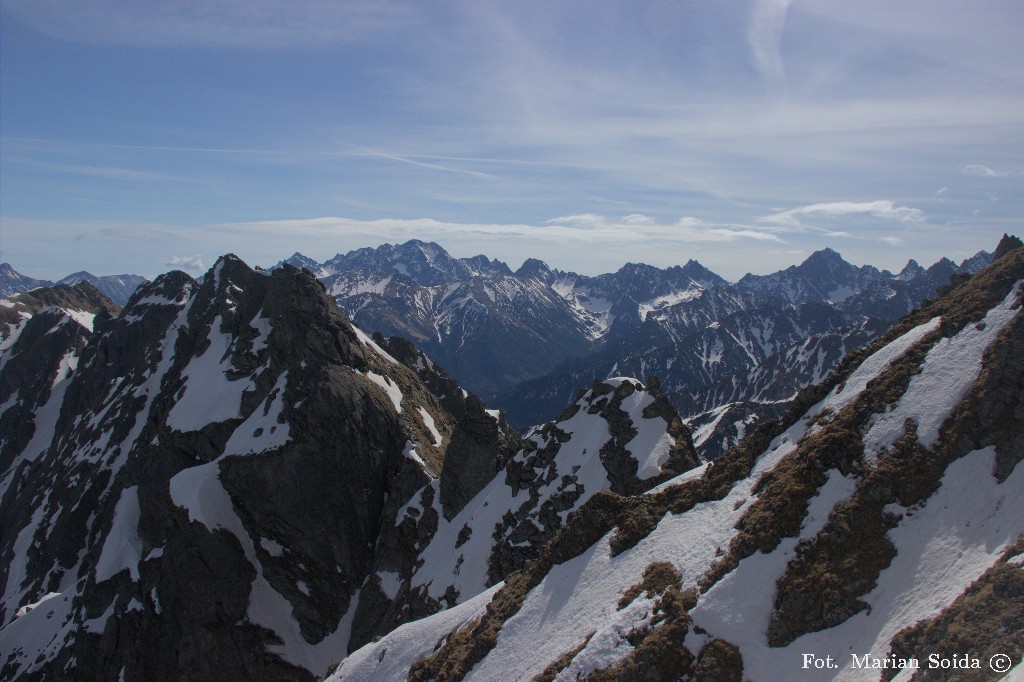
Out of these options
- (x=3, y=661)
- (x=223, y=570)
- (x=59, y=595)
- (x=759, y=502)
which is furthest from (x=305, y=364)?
(x=759, y=502)

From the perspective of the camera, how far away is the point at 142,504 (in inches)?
3374

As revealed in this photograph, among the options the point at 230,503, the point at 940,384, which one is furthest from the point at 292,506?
the point at 940,384

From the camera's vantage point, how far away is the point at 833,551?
89.0ft

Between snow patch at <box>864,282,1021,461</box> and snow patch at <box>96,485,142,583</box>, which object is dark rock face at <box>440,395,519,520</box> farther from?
snow patch at <box>864,282,1021,461</box>

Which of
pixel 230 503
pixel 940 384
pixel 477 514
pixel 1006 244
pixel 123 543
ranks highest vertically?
pixel 1006 244

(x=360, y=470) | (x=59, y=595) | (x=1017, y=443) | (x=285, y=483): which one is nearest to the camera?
(x=1017, y=443)

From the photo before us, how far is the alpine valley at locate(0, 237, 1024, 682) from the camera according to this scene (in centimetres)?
2577

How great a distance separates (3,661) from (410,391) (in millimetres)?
70236

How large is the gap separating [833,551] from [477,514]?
48183mm

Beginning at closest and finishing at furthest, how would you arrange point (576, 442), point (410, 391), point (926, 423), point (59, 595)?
point (926, 423), point (576, 442), point (59, 595), point (410, 391)

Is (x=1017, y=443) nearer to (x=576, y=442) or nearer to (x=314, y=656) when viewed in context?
(x=576, y=442)

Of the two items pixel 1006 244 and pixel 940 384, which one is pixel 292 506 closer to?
pixel 940 384

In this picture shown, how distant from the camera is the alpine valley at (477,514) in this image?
25.8 m

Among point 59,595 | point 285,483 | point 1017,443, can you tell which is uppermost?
point 1017,443
